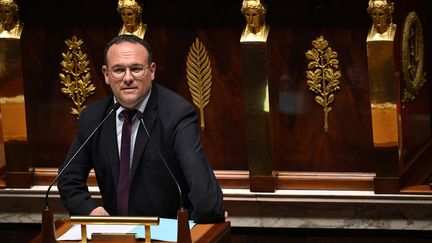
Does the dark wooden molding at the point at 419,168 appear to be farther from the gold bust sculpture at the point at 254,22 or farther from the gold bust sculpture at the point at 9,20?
the gold bust sculpture at the point at 9,20

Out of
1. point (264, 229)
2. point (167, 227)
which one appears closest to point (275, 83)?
point (264, 229)

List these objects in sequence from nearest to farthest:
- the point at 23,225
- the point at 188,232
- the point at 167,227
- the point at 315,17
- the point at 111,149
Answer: the point at 188,232 → the point at 167,227 → the point at 111,149 → the point at 315,17 → the point at 23,225

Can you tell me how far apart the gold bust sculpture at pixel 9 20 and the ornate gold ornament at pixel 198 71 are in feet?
2.03

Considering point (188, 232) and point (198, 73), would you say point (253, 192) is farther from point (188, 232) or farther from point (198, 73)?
point (188, 232)

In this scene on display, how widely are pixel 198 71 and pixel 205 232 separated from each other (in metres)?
1.36

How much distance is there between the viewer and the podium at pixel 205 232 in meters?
2.59

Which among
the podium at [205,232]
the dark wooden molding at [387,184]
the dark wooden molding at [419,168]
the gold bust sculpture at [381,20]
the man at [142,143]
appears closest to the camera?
the podium at [205,232]

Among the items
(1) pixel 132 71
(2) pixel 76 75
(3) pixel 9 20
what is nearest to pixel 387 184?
(2) pixel 76 75

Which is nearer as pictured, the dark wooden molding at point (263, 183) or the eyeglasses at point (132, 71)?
the eyeglasses at point (132, 71)

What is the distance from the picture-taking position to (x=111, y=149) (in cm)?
292

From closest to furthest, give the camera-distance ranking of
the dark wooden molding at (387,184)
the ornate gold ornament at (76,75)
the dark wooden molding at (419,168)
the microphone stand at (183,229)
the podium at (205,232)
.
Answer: the microphone stand at (183,229) → the podium at (205,232) → the dark wooden molding at (387,184) → the dark wooden molding at (419,168) → the ornate gold ornament at (76,75)

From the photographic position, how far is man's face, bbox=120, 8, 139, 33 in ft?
12.6

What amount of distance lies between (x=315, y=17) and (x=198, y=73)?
Result: 453 mm

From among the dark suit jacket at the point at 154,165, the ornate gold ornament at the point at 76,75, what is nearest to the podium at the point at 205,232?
the dark suit jacket at the point at 154,165
